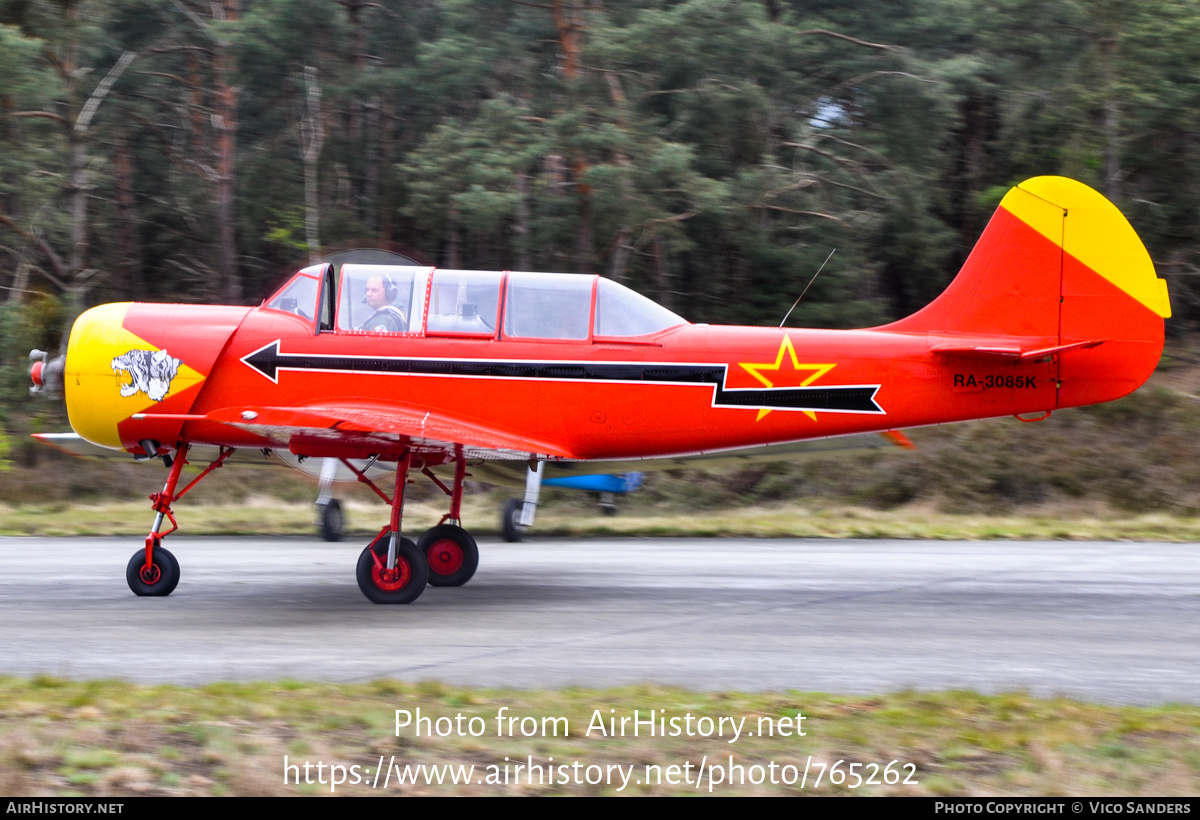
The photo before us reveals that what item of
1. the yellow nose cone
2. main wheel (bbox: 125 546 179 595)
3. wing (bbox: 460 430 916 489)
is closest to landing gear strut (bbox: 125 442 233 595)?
main wheel (bbox: 125 546 179 595)

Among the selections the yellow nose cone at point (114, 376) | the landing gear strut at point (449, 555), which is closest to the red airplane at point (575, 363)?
the yellow nose cone at point (114, 376)

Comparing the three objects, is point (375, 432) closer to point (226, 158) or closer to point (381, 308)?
point (381, 308)

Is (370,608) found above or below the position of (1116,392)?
below

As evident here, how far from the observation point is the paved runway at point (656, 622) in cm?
588

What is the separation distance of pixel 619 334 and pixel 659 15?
14715 millimetres

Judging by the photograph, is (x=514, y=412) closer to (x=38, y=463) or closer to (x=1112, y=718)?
(x=1112, y=718)

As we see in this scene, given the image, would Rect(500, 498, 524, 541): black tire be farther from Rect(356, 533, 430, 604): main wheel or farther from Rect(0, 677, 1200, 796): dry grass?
Rect(0, 677, 1200, 796): dry grass

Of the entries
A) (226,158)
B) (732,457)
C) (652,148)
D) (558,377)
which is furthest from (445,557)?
(226,158)

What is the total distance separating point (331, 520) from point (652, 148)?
10.9 metres

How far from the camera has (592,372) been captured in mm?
8602

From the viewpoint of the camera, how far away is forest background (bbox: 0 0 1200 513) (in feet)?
65.9

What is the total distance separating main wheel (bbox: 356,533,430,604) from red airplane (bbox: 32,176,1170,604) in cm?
60

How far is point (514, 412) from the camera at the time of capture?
8.61 m
